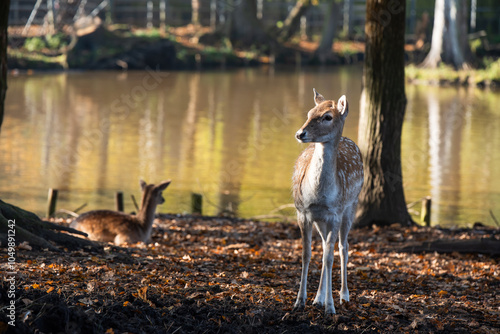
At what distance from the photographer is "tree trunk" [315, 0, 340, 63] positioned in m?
42.8

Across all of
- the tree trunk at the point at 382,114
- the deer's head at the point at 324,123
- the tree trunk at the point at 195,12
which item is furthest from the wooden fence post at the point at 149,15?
the deer's head at the point at 324,123

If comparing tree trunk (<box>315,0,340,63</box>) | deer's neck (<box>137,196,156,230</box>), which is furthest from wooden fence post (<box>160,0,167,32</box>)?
deer's neck (<box>137,196,156,230</box>)

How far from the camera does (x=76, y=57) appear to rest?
35.2 m

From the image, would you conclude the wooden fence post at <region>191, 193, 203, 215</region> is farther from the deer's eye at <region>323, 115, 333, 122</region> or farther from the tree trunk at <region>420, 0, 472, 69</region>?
the tree trunk at <region>420, 0, 472, 69</region>

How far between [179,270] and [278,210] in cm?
518

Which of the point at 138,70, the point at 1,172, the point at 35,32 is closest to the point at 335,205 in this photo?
the point at 1,172

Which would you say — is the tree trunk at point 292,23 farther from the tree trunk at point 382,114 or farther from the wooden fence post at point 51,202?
the wooden fence post at point 51,202

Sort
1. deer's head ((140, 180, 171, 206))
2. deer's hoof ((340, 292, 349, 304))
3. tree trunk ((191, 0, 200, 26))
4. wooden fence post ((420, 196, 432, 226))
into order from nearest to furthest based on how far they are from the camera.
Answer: deer's hoof ((340, 292, 349, 304))
deer's head ((140, 180, 171, 206))
wooden fence post ((420, 196, 432, 226))
tree trunk ((191, 0, 200, 26))

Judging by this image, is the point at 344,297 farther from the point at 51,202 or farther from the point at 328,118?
the point at 51,202

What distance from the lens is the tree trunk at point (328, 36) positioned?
4275 cm

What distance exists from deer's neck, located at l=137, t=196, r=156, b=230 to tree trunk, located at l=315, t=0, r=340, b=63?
34.4 metres

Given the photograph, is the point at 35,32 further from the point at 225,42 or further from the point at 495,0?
the point at 495,0

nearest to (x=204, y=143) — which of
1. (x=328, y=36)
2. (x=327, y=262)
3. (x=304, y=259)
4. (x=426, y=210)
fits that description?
(x=426, y=210)

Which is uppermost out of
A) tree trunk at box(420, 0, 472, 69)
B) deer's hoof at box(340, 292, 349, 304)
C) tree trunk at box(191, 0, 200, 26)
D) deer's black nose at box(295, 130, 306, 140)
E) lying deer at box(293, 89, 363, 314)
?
tree trunk at box(191, 0, 200, 26)
